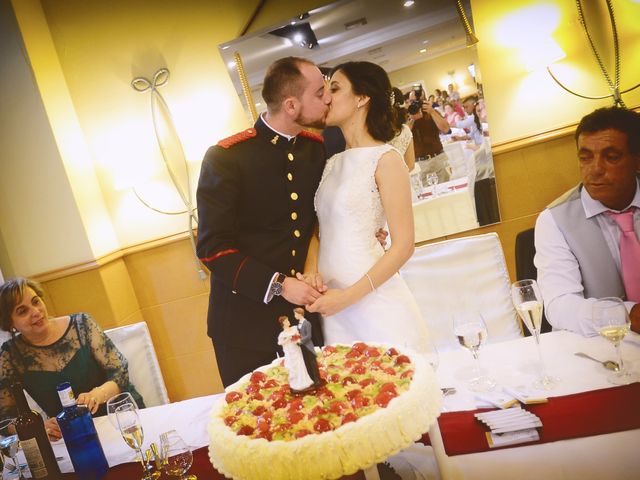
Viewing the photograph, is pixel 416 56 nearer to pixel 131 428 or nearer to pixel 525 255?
pixel 525 255

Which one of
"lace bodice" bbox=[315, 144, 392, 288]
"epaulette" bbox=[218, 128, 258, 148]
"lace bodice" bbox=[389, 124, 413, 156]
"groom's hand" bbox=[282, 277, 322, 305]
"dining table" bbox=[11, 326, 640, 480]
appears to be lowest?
"dining table" bbox=[11, 326, 640, 480]

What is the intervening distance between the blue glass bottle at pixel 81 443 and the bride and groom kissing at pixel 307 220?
69cm

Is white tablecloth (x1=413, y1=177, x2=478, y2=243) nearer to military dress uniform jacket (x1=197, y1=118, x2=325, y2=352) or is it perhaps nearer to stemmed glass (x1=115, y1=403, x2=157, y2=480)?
military dress uniform jacket (x1=197, y1=118, x2=325, y2=352)

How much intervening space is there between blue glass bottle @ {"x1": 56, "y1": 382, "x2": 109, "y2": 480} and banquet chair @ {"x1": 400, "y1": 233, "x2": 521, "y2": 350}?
132 centimetres

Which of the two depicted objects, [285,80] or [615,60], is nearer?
[285,80]

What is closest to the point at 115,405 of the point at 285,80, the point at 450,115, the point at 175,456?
the point at 175,456

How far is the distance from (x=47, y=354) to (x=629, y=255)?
96.7 inches

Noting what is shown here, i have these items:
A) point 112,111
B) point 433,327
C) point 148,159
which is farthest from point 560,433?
point 112,111

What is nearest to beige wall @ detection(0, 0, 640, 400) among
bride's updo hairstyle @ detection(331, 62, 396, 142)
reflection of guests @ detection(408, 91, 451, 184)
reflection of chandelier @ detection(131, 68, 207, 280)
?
reflection of chandelier @ detection(131, 68, 207, 280)

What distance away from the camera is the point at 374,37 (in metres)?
3.31

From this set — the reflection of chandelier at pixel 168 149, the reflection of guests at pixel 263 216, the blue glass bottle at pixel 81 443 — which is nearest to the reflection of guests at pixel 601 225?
the reflection of guests at pixel 263 216

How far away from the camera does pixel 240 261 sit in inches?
73.9

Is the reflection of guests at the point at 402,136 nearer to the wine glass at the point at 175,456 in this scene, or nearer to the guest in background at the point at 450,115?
the guest in background at the point at 450,115

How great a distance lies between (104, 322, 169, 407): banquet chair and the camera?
228 centimetres
